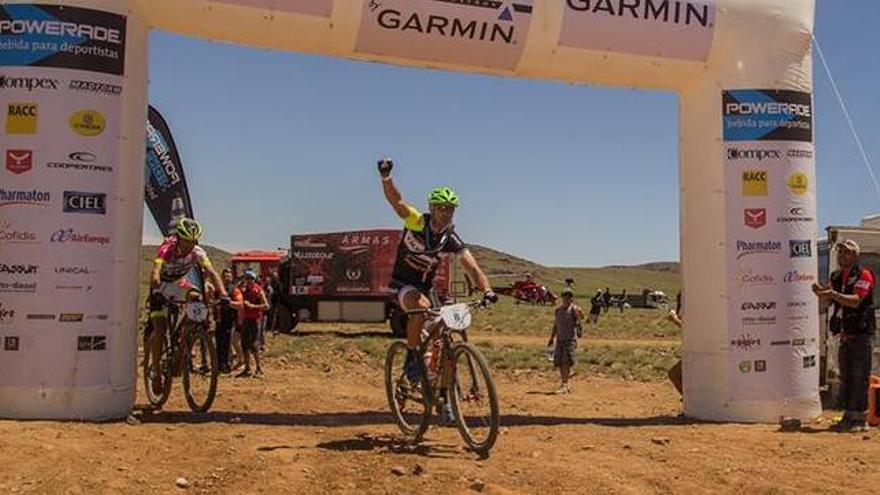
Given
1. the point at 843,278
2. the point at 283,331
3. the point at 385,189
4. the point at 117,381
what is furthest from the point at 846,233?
the point at 283,331

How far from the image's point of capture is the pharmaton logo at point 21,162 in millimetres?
7836

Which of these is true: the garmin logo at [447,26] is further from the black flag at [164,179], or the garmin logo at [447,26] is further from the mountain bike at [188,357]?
the black flag at [164,179]

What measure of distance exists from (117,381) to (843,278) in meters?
6.89

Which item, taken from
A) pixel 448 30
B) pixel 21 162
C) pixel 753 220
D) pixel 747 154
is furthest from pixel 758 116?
pixel 21 162

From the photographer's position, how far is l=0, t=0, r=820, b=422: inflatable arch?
7844 mm

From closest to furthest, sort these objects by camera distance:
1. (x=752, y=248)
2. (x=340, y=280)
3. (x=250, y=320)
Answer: (x=752, y=248), (x=250, y=320), (x=340, y=280)

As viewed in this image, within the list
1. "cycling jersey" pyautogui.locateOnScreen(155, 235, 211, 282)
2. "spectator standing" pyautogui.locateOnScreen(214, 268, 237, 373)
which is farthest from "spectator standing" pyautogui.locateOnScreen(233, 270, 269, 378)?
"cycling jersey" pyautogui.locateOnScreen(155, 235, 211, 282)

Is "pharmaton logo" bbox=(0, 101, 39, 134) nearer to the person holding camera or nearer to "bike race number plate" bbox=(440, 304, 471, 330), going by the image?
"bike race number plate" bbox=(440, 304, 471, 330)

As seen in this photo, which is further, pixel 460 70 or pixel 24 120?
pixel 460 70

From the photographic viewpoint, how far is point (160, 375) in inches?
352

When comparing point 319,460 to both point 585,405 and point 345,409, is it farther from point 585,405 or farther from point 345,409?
point 585,405

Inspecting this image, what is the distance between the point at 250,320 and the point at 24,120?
741 cm

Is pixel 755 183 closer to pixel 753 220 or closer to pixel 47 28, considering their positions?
pixel 753 220

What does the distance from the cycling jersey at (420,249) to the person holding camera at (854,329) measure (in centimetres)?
391
